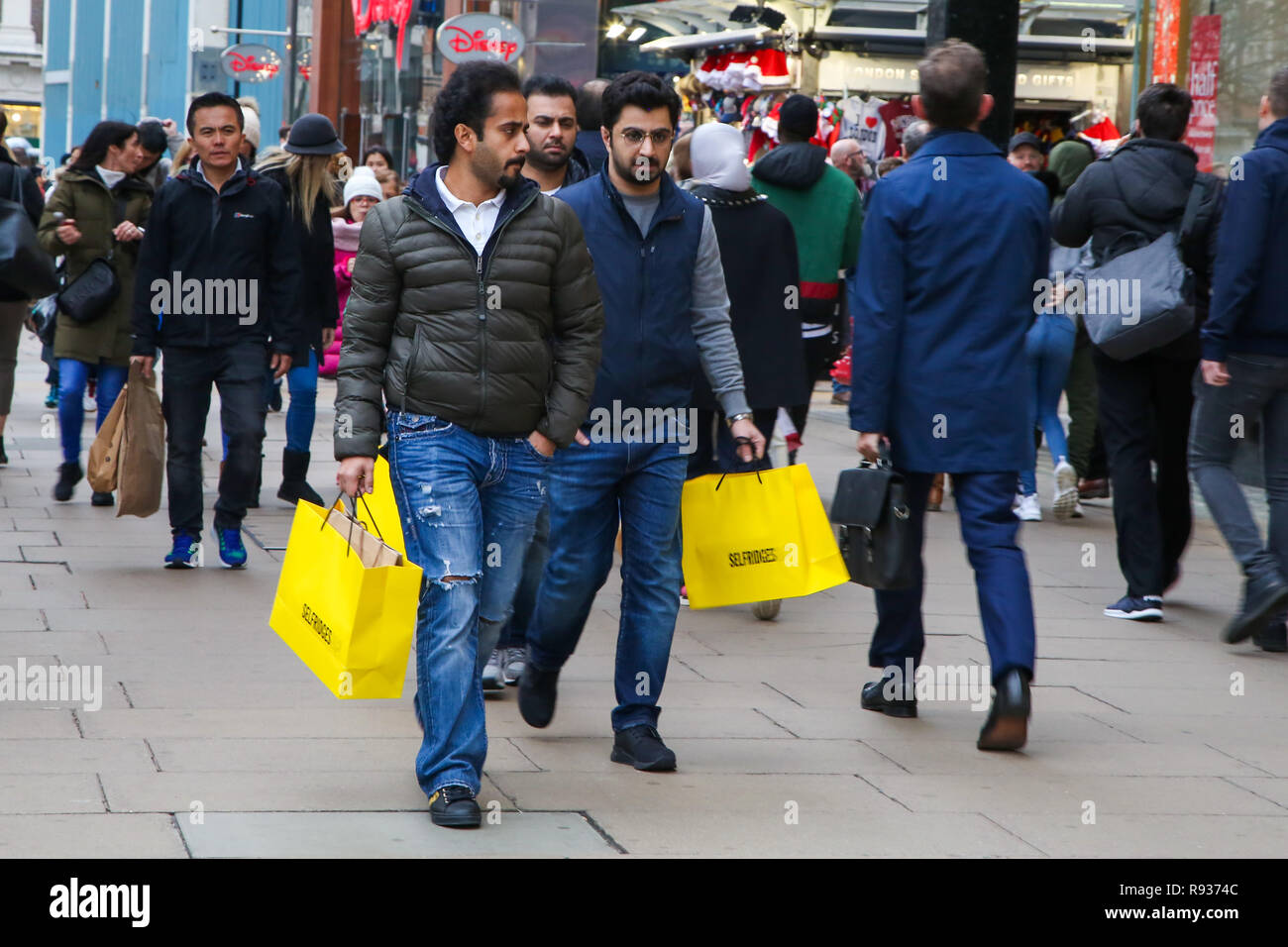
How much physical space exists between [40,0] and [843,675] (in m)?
73.2

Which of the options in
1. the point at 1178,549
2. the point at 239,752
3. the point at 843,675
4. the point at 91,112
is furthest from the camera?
the point at 91,112

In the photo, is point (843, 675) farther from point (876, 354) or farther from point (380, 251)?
point (380, 251)

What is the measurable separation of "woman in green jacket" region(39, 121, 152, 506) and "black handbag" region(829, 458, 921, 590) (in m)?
5.32

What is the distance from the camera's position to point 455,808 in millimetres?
4426

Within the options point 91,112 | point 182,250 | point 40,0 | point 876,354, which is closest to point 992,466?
point 876,354

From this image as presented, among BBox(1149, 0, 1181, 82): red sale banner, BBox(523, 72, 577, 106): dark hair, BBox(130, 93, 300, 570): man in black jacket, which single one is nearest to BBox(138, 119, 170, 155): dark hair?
BBox(130, 93, 300, 570): man in black jacket

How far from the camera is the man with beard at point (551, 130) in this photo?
6.40 metres

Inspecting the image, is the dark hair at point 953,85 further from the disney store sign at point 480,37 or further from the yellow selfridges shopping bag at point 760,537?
the disney store sign at point 480,37

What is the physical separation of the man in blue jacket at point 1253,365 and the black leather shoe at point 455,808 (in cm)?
341

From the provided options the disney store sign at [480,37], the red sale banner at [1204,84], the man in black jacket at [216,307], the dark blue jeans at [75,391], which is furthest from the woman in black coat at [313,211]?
the disney store sign at [480,37]

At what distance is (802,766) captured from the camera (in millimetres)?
5176

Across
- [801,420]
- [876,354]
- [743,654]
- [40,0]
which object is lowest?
[743,654]

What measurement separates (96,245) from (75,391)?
2.50 ft

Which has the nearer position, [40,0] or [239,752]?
[239,752]
